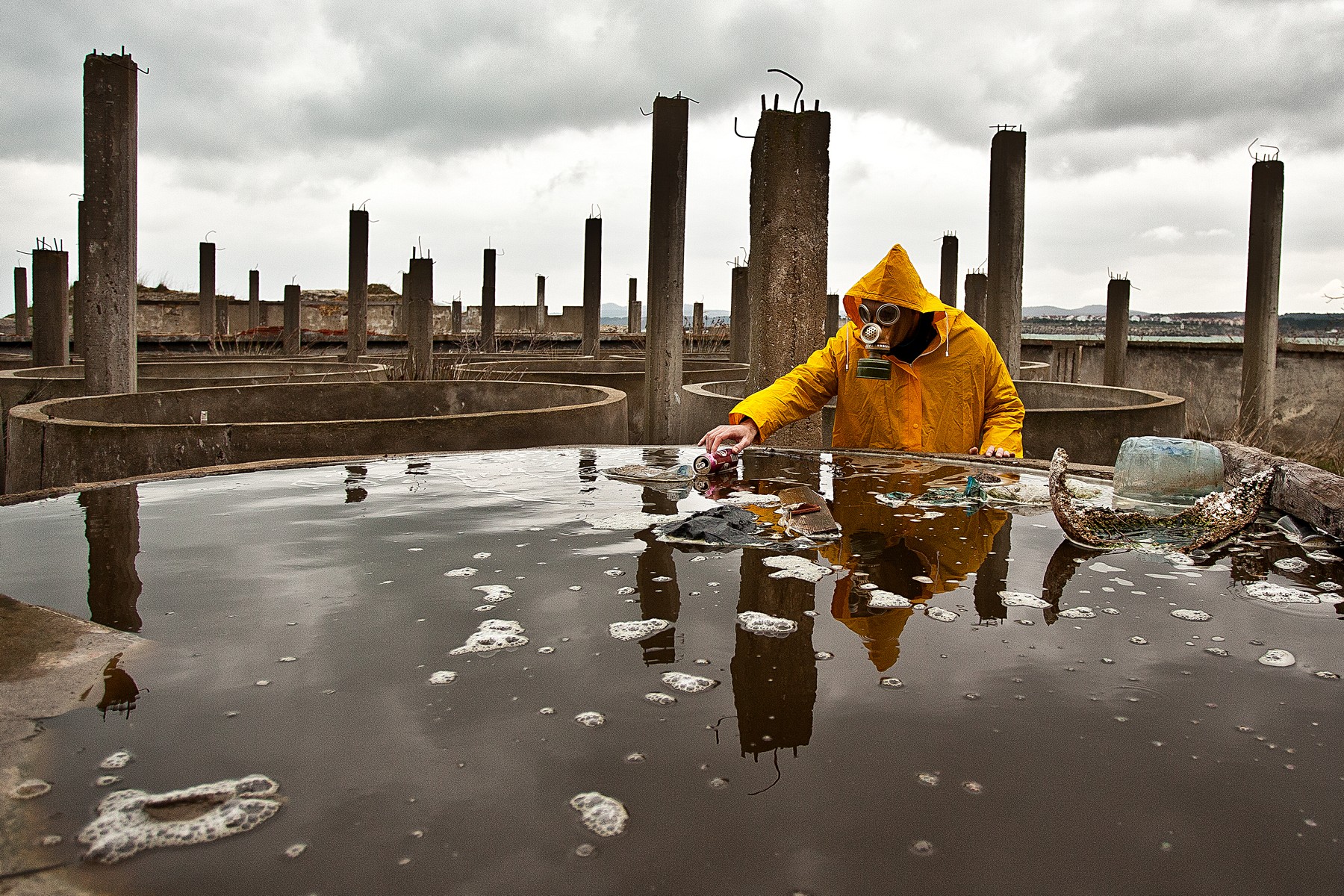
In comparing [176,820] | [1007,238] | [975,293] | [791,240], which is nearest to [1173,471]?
[176,820]

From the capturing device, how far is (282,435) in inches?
197

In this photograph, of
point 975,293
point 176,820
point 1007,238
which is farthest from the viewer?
point 975,293

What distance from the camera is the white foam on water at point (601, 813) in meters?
1.24

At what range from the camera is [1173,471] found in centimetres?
288

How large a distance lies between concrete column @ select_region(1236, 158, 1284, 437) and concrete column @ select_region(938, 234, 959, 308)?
604 cm

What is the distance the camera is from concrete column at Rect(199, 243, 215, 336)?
2184 centimetres

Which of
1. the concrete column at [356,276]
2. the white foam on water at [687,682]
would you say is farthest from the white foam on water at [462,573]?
the concrete column at [356,276]

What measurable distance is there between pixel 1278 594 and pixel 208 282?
2329 centimetres

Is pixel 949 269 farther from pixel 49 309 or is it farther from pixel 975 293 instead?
pixel 49 309

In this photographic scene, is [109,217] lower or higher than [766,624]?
higher

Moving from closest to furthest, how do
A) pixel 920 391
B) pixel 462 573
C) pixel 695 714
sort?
pixel 695 714 < pixel 462 573 < pixel 920 391

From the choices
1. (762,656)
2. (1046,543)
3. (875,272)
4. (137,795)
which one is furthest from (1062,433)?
(137,795)

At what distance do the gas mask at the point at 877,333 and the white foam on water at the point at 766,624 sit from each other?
2.24 meters

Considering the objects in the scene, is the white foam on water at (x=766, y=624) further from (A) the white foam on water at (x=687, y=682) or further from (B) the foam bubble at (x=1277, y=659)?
(B) the foam bubble at (x=1277, y=659)
